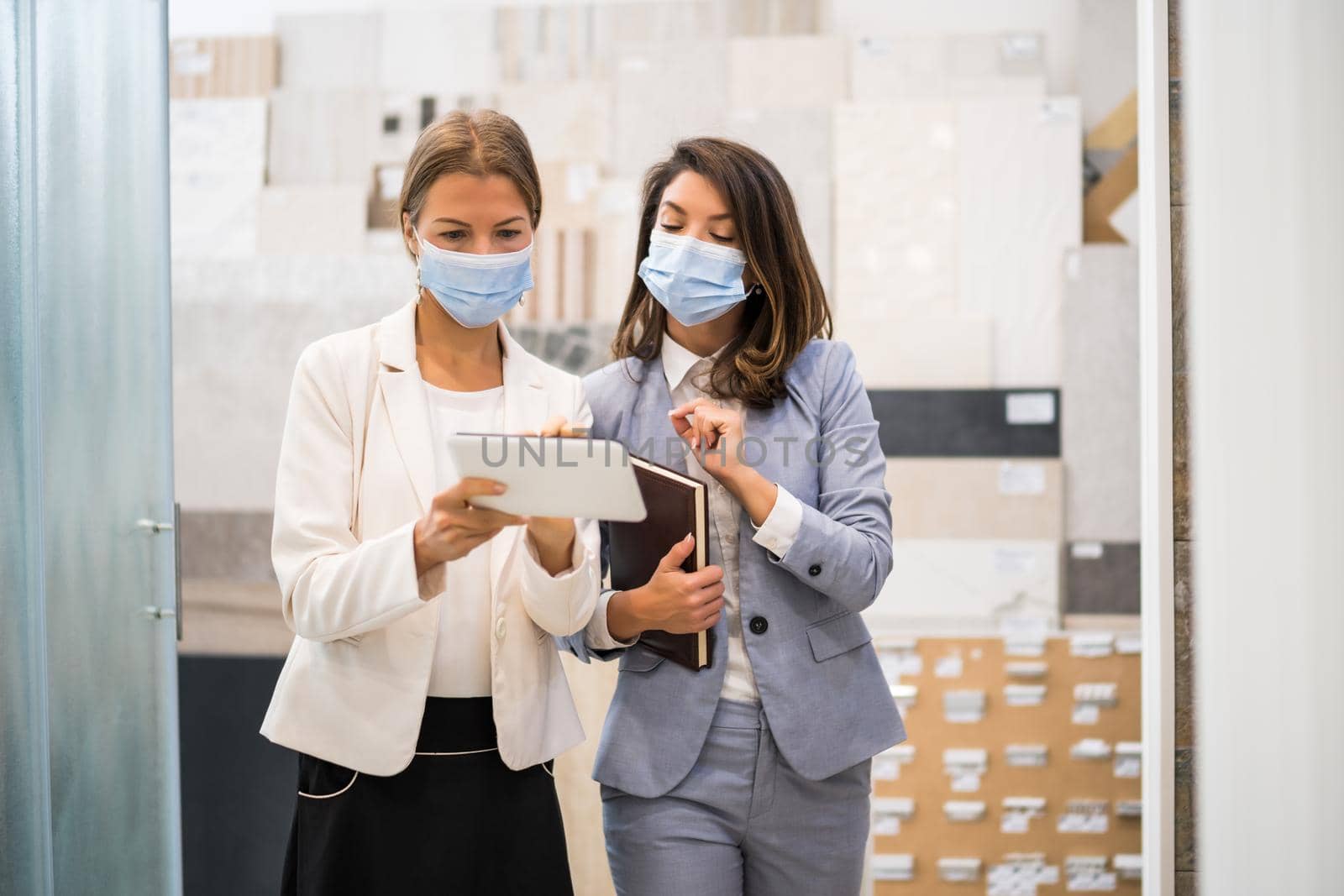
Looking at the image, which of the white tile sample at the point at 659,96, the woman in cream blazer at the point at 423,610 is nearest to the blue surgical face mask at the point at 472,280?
the woman in cream blazer at the point at 423,610

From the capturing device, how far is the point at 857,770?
1.62 meters

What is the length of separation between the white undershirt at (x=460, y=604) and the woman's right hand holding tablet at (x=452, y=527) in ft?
0.32

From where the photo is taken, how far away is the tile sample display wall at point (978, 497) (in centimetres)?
379

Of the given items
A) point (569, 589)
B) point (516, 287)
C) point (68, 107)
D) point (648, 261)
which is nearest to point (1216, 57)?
point (648, 261)

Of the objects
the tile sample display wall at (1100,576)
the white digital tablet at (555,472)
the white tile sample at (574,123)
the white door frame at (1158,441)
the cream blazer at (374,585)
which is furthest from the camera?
the white tile sample at (574,123)

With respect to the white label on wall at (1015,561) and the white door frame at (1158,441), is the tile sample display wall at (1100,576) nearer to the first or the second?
the white label on wall at (1015,561)

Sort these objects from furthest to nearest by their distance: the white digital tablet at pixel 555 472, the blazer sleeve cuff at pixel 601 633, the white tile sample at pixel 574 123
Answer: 1. the white tile sample at pixel 574 123
2. the blazer sleeve cuff at pixel 601 633
3. the white digital tablet at pixel 555 472

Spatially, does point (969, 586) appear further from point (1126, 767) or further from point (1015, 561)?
point (1126, 767)

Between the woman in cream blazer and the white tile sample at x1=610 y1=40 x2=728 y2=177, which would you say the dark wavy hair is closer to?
the woman in cream blazer

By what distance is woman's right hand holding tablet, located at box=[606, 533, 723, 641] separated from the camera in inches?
58.1

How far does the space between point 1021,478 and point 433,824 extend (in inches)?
111

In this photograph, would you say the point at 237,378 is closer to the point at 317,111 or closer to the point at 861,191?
the point at 317,111

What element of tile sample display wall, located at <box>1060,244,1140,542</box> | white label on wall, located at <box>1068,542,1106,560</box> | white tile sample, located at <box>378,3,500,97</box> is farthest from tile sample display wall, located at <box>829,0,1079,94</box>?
white label on wall, located at <box>1068,542,1106,560</box>

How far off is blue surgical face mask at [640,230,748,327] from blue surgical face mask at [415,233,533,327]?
21 centimetres
